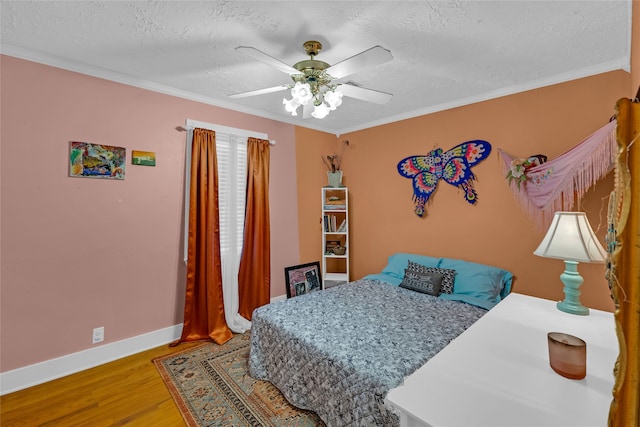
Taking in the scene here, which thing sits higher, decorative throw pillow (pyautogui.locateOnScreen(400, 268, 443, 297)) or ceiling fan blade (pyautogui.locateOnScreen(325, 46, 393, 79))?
ceiling fan blade (pyautogui.locateOnScreen(325, 46, 393, 79))

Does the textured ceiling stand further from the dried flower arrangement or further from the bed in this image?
the bed

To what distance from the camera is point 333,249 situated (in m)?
3.97

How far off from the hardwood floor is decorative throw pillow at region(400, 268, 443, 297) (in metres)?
2.17

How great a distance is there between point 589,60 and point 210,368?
3.85 meters

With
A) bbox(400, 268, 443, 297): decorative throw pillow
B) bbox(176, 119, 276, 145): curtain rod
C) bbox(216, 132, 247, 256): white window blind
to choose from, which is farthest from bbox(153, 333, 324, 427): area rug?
bbox(176, 119, 276, 145): curtain rod

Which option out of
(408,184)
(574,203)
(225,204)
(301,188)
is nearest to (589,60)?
(574,203)

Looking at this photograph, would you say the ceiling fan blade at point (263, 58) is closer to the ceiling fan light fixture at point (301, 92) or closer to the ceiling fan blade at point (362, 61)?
the ceiling fan light fixture at point (301, 92)

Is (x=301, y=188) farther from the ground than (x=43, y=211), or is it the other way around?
(x=301, y=188)

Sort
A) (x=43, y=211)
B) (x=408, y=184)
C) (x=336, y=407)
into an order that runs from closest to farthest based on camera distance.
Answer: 1. (x=336, y=407)
2. (x=43, y=211)
3. (x=408, y=184)

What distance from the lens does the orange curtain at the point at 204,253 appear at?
109 inches

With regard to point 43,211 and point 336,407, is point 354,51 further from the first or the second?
point 43,211

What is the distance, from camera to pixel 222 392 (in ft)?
6.65

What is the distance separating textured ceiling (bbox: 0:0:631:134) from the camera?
1618 millimetres

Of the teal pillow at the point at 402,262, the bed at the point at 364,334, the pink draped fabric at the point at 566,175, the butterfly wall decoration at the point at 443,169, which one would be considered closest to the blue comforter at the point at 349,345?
the bed at the point at 364,334
